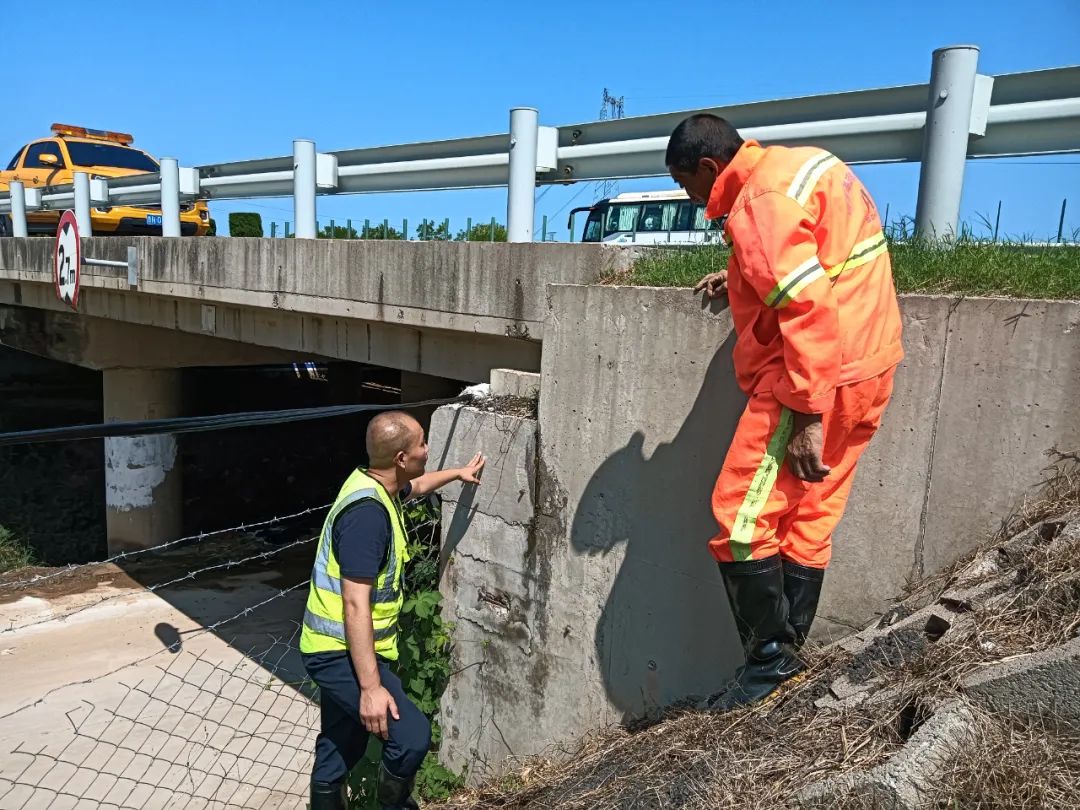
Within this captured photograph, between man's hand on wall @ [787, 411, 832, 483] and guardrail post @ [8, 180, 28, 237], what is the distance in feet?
40.3

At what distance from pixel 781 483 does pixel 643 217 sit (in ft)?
53.8

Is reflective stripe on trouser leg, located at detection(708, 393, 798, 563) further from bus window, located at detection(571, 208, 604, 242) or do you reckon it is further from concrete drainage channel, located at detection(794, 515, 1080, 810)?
bus window, located at detection(571, 208, 604, 242)

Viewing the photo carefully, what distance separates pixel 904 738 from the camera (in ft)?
7.18

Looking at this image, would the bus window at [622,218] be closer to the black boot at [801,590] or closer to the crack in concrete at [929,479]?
the crack in concrete at [929,479]

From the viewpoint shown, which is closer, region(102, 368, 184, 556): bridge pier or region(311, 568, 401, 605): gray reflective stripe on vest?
region(311, 568, 401, 605): gray reflective stripe on vest

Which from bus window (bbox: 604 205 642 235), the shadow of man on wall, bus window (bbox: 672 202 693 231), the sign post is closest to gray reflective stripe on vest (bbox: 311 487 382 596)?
the shadow of man on wall

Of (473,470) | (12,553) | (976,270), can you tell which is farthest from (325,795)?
(12,553)

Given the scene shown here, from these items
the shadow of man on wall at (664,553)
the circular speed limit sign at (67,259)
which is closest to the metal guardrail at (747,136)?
the circular speed limit sign at (67,259)

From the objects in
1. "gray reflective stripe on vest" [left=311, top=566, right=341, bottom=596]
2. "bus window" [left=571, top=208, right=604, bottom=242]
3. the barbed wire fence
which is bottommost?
the barbed wire fence

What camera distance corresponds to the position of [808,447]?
8.34 ft

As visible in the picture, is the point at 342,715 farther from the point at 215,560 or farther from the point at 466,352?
the point at 215,560

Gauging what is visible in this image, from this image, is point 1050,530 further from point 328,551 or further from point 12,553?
point 12,553

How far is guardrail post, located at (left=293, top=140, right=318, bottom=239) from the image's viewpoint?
678 centimetres

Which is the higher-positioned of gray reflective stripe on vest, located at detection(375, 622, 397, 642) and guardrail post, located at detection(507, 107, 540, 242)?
guardrail post, located at detection(507, 107, 540, 242)
